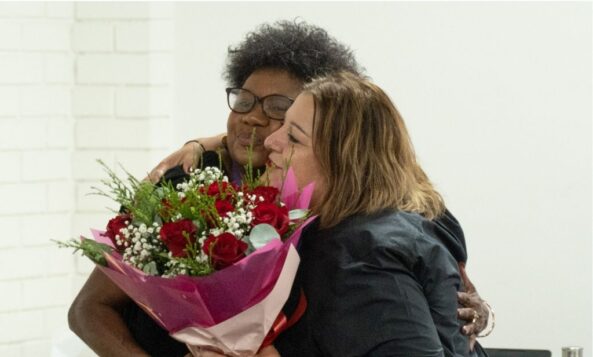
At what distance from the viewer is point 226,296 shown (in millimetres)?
2232

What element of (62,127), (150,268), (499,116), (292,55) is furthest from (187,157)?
(499,116)

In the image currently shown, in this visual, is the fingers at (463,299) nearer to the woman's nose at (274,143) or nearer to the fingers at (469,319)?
the fingers at (469,319)

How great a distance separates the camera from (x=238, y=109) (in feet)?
9.31

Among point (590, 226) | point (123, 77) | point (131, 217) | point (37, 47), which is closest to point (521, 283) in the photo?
point (590, 226)

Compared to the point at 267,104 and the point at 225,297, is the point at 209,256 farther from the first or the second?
the point at 267,104

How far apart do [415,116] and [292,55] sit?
1.44 m

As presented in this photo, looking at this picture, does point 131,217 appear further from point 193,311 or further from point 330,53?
point 330,53

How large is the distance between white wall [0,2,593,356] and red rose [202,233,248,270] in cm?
200

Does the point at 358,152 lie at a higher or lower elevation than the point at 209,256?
higher

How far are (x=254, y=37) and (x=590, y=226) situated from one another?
5.72 ft

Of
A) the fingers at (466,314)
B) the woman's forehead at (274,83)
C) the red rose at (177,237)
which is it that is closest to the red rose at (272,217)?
the red rose at (177,237)

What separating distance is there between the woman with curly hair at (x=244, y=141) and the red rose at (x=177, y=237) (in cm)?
29

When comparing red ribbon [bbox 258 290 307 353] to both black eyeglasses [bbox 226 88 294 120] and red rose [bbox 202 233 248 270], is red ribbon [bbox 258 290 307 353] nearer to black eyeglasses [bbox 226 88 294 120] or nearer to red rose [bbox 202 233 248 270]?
red rose [bbox 202 233 248 270]

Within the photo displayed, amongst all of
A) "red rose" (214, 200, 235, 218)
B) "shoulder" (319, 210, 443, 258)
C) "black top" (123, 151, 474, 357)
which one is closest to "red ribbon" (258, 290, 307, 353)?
"black top" (123, 151, 474, 357)
